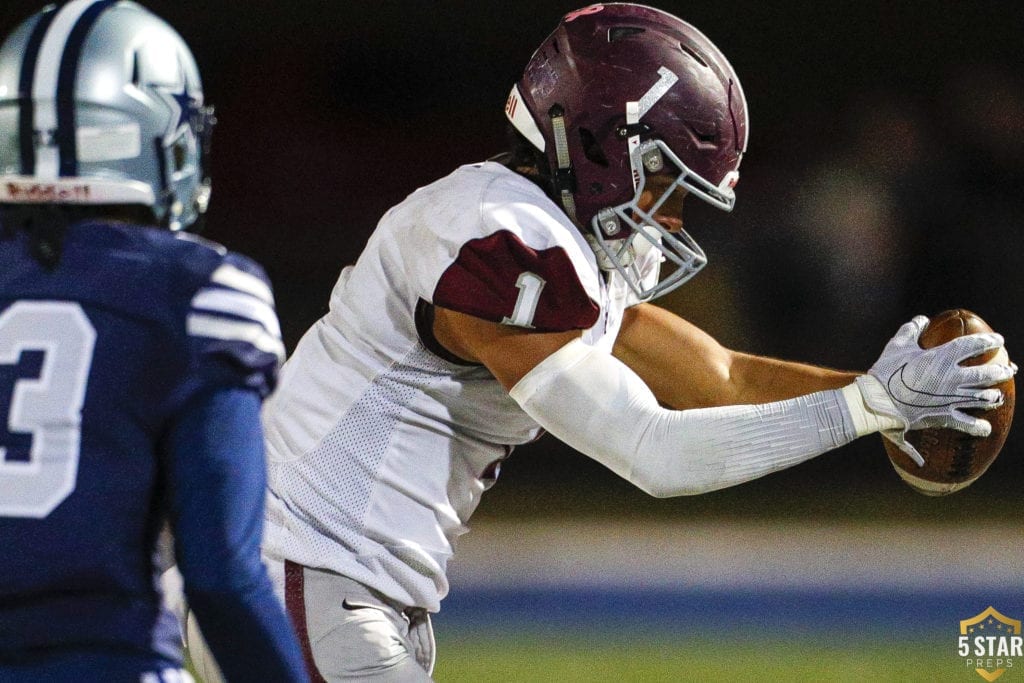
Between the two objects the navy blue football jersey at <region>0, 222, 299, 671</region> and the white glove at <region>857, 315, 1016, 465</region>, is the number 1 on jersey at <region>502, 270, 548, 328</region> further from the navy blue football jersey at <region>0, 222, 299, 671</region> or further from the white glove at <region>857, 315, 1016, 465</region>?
the navy blue football jersey at <region>0, 222, 299, 671</region>

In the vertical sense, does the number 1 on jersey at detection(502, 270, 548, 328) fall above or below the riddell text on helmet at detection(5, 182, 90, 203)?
below

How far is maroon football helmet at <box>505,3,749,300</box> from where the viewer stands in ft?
6.17

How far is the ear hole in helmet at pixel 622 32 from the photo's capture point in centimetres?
192

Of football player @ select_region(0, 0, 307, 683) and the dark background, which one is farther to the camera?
the dark background

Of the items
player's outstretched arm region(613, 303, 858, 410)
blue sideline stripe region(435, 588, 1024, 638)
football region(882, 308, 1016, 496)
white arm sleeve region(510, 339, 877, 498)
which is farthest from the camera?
blue sideline stripe region(435, 588, 1024, 638)

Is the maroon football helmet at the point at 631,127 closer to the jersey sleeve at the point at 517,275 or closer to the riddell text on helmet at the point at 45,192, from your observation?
the jersey sleeve at the point at 517,275

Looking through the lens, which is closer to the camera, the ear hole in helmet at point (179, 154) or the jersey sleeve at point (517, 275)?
the ear hole in helmet at point (179, 154)

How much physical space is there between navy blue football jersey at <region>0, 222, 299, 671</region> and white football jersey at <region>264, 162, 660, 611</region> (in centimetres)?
64

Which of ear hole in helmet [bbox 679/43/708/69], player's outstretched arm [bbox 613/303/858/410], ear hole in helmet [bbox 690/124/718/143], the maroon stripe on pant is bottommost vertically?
the maroon stripe on pant

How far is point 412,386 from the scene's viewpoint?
1.77 meters

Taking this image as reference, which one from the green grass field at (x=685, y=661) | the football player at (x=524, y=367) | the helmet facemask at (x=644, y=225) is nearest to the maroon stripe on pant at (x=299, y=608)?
the football player at (x=524, y=367)

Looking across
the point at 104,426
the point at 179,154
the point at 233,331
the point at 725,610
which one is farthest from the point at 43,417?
the point at 725,610

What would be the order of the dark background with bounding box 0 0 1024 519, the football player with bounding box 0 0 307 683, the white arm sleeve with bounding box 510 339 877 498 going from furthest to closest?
the dark background with bounding box 0 0 1024 519 → the white arm sleeve with bounding box 510 339 877 498 → the football player with bounding box 0 0 307 683

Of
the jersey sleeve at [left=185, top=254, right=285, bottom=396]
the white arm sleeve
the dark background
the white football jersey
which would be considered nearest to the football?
the white arm sleeve
